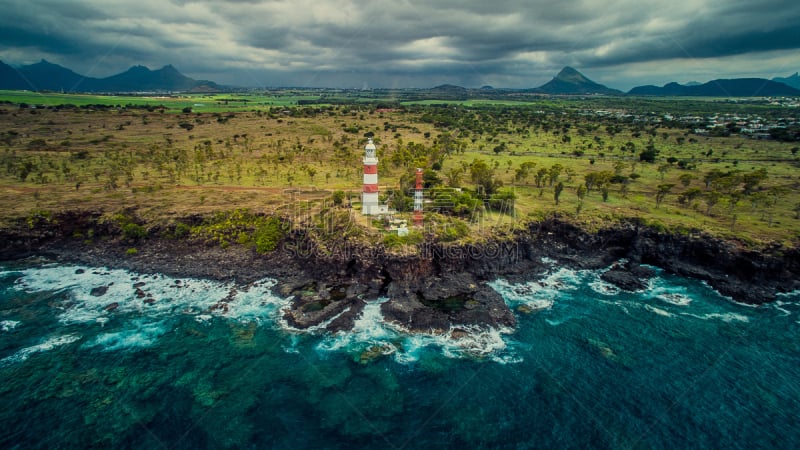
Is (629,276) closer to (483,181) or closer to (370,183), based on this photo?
(483,181)

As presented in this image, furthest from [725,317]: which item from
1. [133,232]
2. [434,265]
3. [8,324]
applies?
[133,232]

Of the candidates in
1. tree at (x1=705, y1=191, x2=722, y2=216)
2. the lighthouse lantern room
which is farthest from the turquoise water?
tree at (x1=705, y1=191, x2=722, y2=216)

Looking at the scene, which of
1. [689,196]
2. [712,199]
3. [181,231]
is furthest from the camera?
[689,196]

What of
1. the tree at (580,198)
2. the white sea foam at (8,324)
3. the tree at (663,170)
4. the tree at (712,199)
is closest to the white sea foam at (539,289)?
the tree at (580,198)

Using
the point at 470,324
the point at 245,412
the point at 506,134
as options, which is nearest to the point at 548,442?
the point at 470,324

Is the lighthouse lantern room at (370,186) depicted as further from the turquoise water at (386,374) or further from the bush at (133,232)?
the bush at (133,232)

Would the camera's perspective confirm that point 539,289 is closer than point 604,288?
Yes
